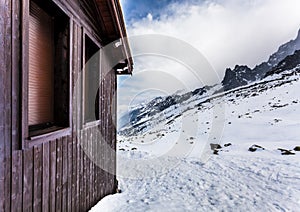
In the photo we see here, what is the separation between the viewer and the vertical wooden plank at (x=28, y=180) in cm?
155

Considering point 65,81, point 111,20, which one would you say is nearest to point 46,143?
point 65,81

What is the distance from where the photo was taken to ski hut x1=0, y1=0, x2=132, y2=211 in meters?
1.40

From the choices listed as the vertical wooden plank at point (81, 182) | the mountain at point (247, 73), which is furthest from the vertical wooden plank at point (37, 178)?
the mountain at point (247, 73)

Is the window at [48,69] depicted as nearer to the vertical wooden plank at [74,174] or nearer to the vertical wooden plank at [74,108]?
the vertical wooden plank at [74,108]

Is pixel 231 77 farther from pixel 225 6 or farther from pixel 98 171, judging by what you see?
pixel 98 171

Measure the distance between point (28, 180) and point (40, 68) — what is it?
1.17 meters

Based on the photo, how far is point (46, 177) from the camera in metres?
1.91

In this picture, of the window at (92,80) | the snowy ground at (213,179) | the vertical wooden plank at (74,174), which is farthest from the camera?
the snowy ground at (213,179)

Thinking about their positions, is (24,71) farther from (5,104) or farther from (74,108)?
(74,108)

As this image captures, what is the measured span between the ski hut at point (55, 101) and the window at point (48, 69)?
0.03ft

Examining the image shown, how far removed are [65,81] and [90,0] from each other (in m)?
1.60

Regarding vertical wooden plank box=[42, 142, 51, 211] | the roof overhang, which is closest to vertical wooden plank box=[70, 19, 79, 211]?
vertical wooden plank box=[42, 142, 51, 211]

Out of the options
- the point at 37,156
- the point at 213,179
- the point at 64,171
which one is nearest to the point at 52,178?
the point at 64,171

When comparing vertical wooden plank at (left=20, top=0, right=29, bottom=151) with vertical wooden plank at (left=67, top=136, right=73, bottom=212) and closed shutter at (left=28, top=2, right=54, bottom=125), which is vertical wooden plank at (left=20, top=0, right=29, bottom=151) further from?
vertical wooden plank at (left=67, top=136, right=73, bottom=212)
